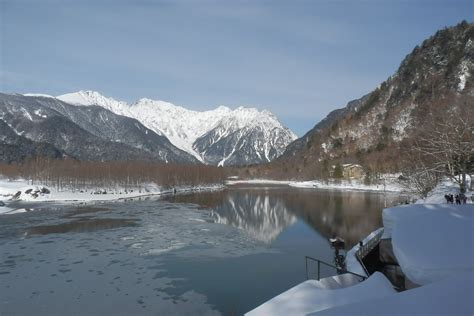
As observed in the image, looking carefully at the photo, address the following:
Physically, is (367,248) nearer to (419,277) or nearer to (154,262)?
(419,277)

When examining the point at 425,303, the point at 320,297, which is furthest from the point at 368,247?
the point at 425,303

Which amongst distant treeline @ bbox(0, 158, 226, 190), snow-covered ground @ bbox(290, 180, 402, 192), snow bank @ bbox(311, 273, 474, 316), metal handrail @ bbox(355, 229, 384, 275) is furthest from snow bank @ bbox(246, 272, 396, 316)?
distant treeline @ bbox(0, 158, 226, 190)

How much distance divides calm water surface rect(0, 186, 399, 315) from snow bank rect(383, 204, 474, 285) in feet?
22.6

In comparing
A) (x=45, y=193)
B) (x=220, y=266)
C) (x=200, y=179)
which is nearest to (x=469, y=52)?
(x=200, y=179)

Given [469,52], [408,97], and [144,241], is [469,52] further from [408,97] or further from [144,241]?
[144,241]

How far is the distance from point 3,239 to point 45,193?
6466 centimetres

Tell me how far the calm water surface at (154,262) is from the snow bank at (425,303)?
36.7ft

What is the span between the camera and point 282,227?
48156mm

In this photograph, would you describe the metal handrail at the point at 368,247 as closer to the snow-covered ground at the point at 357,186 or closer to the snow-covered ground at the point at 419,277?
the snow-covered ground at the point at 419,277

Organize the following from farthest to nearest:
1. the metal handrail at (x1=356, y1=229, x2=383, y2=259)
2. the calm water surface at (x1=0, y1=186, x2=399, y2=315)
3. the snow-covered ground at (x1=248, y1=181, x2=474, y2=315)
A: the metal handrail at (x1=356, y1=229, x2=383, y2=259) → the calm water surface at (x1=0, y1=186, x2=399, y2=315) → the snow-covered ground at (x1=248, y1=181, x2=474, y2=315)

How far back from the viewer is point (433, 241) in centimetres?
1825

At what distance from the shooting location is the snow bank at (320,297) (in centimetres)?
1302

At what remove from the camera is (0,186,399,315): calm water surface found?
19891 mm

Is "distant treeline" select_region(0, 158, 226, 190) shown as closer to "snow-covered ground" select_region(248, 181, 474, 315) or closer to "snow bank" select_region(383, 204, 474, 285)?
"snow bank" select_region(383, 204, 474, 285)
